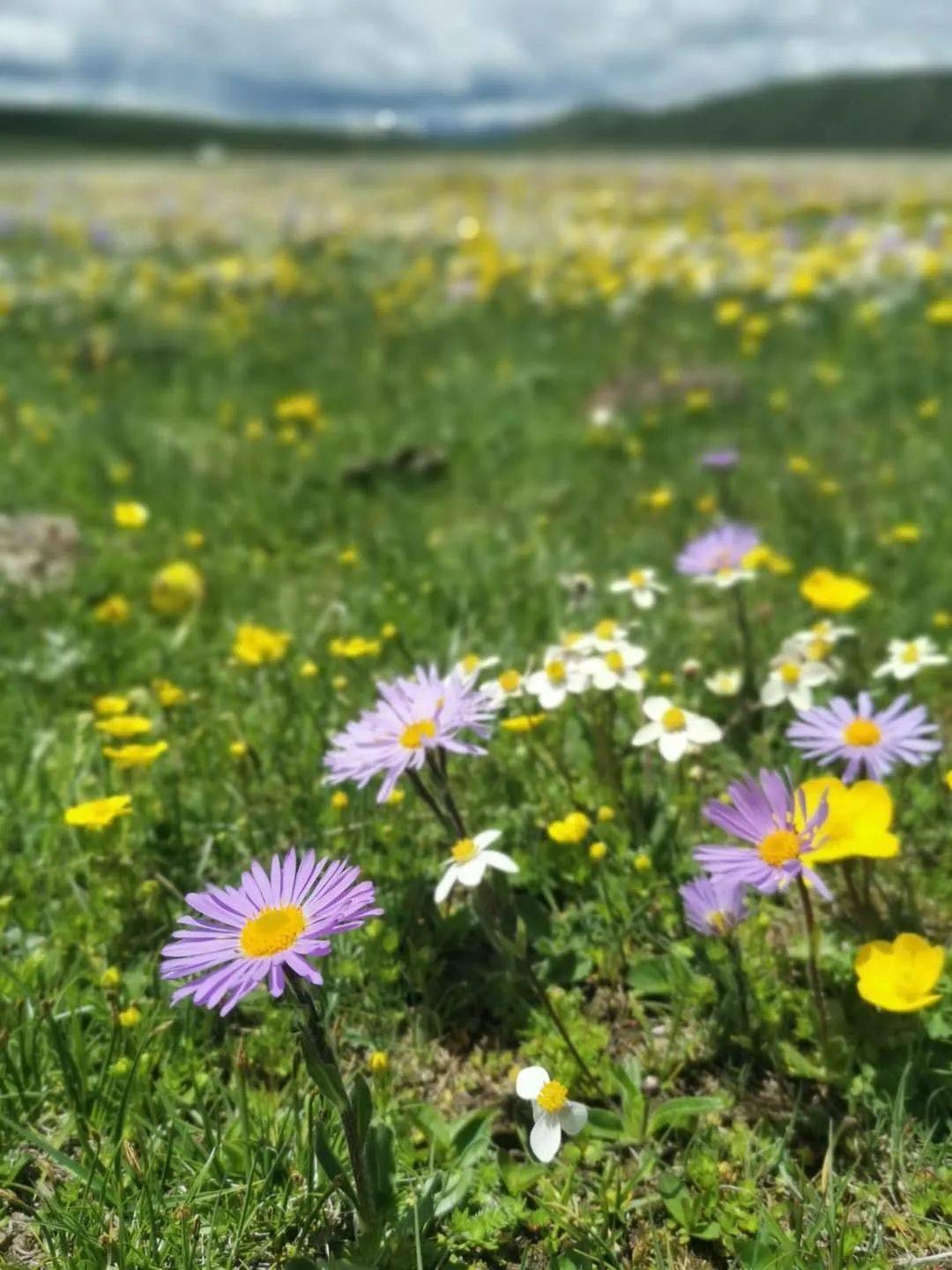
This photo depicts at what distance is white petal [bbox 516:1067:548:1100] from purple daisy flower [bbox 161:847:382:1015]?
396mm

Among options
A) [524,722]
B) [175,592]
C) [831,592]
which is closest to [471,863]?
[524,722]

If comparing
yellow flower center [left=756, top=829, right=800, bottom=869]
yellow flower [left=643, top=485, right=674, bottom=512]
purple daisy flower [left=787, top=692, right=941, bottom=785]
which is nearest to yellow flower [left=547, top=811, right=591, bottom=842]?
purple daisy flower [left=787, top=692, right=941, bottom=785]

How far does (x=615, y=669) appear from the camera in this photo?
8.39ft

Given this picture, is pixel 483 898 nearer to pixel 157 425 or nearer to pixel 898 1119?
pixel 898 1119

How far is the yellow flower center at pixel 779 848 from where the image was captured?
1.81 m

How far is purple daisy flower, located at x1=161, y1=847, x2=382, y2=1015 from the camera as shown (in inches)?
61.3

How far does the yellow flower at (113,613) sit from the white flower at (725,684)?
1909 millimetres

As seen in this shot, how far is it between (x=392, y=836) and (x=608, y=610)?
1.44 metres

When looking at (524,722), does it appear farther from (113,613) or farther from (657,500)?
(657,500)

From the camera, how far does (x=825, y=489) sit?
14.8 feet

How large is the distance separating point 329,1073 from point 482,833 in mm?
882

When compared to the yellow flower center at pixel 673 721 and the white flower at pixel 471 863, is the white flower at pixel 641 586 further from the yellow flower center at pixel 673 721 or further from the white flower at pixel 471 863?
the white flower at pixel 471 863

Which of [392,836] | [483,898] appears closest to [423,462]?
[392,836]

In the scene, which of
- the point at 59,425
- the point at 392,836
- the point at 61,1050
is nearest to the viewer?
the point at 61,1050
